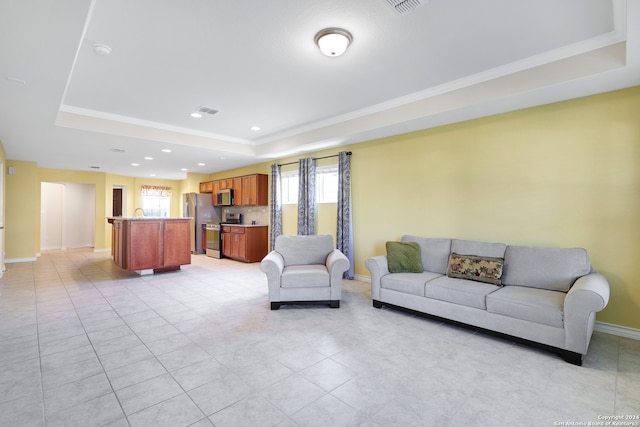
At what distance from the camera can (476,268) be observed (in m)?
3.44

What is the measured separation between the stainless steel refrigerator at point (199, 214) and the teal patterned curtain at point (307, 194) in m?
3.99

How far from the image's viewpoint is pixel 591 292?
2395mm

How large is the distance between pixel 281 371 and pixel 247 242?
16.7 ft

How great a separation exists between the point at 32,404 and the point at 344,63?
375 centimetres

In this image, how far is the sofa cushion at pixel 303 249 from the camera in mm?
4379

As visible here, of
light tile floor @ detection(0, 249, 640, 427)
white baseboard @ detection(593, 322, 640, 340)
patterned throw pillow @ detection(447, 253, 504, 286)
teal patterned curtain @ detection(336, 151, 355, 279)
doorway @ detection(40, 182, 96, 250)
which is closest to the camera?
light tile floor @ detection(0, 249, 640, 427)

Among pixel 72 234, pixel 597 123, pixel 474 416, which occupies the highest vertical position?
pixel 597 123

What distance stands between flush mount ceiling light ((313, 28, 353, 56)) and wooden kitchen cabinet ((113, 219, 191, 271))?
Result: 464 centimetres

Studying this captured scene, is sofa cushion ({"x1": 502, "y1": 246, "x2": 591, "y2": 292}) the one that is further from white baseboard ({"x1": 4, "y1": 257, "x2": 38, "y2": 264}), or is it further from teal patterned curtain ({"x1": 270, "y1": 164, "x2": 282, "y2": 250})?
white baseboard ({"x1": 4, "y1": 257, "x2": 38, "y2": 264})

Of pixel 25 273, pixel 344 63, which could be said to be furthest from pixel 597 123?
pixel 25 273

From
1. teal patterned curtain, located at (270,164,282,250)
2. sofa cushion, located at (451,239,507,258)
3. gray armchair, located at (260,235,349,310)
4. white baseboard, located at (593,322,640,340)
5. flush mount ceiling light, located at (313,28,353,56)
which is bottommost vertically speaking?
white baseboard, located at (593,322,640,340)

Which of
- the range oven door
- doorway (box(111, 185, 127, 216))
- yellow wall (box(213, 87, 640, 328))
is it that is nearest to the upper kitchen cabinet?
the range oven door

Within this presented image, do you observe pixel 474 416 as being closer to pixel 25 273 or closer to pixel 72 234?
pixel 25 273

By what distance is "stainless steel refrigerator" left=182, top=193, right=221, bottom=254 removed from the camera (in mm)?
8883
